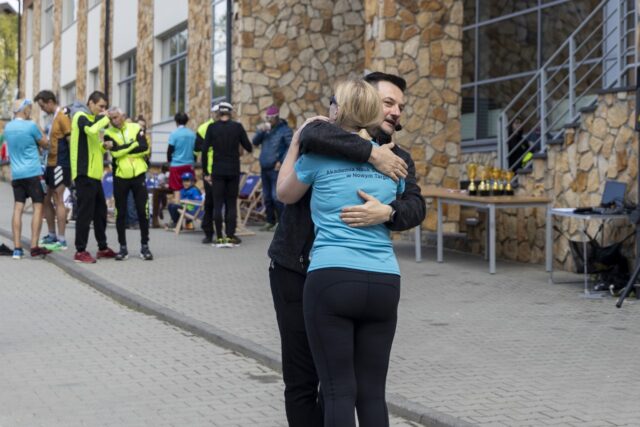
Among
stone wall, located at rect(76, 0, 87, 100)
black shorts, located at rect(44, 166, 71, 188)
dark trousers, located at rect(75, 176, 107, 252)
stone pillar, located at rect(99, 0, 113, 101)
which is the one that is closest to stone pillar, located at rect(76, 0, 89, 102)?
stone wall, located at rect(76, 0, 87, 100)

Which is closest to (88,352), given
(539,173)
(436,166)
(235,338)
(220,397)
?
(235,338)

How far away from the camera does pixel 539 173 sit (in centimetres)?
1319

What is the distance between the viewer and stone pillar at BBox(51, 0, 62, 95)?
41.5m

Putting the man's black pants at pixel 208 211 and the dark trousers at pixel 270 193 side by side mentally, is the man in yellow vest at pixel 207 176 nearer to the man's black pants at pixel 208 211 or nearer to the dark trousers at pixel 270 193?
the man's black pants at pixel 208 211

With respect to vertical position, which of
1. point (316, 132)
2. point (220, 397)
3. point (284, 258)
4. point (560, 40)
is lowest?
point (220, 397)

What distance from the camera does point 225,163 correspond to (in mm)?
15242

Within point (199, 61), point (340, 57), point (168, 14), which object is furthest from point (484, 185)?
point (168, 14)

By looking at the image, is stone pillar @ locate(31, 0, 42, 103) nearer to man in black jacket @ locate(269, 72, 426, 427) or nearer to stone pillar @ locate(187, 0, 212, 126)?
stone pillar @ locate(187, 0, 212, 126)

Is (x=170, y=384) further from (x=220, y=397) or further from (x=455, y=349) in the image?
(x=455, y=349)

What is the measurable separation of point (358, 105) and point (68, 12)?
38.7m

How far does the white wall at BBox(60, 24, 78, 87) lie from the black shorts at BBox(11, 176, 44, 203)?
85.8ft

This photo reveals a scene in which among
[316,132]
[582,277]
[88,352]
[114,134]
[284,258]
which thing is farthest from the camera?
Result: [114,134]

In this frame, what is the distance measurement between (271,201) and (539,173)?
5815mm

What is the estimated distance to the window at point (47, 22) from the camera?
4434 centimetres
